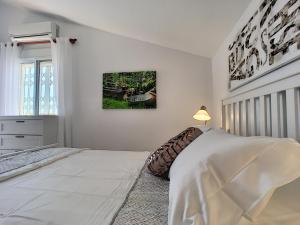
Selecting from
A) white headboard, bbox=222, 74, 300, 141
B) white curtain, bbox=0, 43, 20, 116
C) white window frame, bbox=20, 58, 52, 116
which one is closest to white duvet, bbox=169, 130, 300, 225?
white headboard, bbox=222, 74, 300, 141

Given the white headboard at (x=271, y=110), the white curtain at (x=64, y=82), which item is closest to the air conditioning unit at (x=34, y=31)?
the white curtain at (x=64, y=82)

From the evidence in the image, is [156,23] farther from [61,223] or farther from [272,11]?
[61,223]

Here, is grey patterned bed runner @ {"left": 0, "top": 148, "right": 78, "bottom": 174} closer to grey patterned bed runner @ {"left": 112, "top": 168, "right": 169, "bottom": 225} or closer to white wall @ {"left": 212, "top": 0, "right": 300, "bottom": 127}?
grey patterned bed runner @ {"left": 112, "top": 168, "right": 169, "bottom": 225}

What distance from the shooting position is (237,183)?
582 millimetres

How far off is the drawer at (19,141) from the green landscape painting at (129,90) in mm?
1011

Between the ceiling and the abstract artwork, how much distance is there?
0.79 feet

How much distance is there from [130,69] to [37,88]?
1.53 metres

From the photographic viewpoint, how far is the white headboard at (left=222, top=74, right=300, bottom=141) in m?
0.82

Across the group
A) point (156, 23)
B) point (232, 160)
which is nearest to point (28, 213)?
point (232, 160)

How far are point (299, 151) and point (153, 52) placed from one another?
8.74ft

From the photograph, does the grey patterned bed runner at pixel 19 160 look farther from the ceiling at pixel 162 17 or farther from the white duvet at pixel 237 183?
the ceiling at pixel 162 17

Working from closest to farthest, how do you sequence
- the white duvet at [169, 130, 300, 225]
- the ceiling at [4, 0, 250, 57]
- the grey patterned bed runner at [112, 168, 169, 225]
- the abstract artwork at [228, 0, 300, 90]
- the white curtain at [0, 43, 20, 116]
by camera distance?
the white duvet at [169, 130, 300, 225] < the grey patterned bed runner at [112, 168, 169, 225] < the abstract artwork at [228, 0, 300, 90] < the ceiling at [4, 0, 250, 57] < the white curtain at [0, 43, 20, 116]

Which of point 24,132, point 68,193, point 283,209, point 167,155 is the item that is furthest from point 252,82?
point 24,132

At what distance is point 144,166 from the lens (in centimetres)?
146
